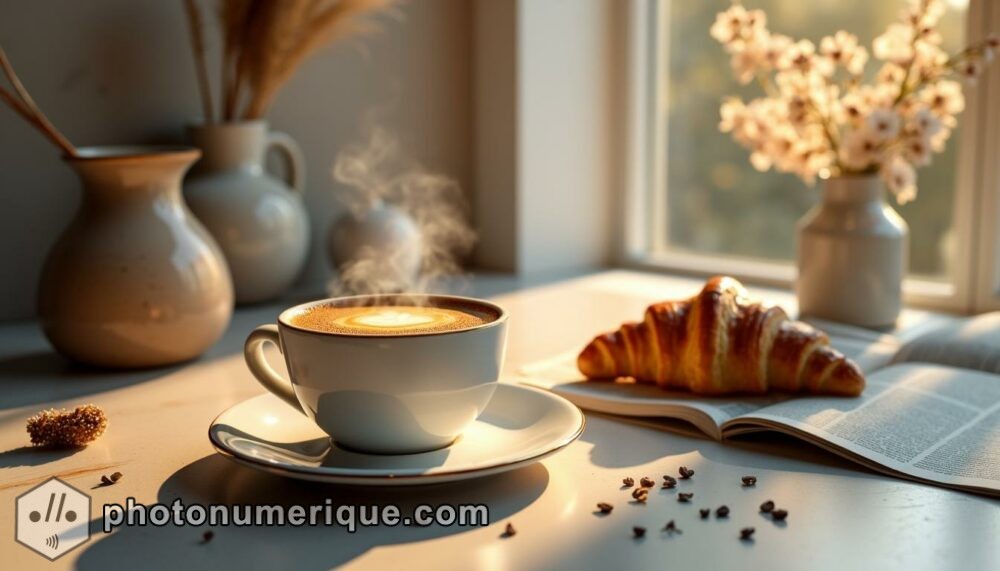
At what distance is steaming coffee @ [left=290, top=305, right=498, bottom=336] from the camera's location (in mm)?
789

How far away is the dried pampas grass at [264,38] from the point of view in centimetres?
145

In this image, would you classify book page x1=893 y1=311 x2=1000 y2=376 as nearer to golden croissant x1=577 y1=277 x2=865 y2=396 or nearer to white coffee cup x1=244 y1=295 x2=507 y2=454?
golden croissant x1=577 y1=277 x2=865 y2=396

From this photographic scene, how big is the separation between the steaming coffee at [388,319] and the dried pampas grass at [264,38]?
2.34 ft

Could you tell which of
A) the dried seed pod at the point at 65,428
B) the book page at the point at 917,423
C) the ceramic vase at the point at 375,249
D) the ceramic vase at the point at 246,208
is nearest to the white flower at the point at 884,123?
the book page at the point at 917,423

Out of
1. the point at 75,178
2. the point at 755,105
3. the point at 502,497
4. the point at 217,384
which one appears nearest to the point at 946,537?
the point at 502,497

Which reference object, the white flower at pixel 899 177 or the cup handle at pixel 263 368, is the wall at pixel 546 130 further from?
the cup handle at pixel 263 368

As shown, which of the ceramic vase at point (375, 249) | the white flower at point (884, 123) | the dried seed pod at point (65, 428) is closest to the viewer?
the dried seed pod at point (65, 428)

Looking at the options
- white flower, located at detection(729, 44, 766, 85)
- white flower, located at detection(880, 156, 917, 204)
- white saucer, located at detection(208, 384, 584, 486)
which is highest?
white flower, located at detection(729, 44, 766, 85)

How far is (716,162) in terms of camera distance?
192cm

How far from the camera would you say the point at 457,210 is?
1.98 m

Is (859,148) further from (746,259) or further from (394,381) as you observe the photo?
(394,381)

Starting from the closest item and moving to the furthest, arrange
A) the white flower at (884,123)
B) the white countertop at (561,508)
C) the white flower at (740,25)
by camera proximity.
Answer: the white countertop at (561,508)
the white flower at (884,123)
the white flower at (740,25)

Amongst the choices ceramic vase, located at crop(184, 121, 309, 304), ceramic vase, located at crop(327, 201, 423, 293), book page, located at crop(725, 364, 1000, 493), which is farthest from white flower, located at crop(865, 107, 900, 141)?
ceramic vase, located at crop(184, 121, 309, 304)

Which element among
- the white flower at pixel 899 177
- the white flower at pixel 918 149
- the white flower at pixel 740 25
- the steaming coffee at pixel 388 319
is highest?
the white flower at pixel 740 25
